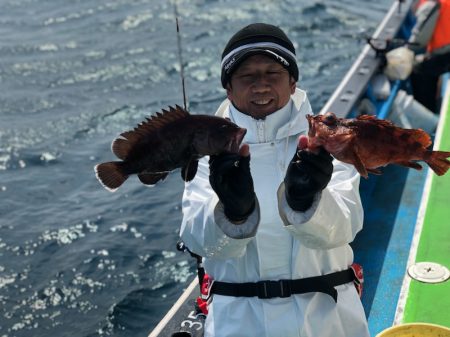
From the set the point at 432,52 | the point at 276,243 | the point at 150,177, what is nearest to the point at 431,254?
the point at 276,243

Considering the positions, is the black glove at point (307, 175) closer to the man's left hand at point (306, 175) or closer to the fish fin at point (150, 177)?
the man's left hand at point (306, 175)

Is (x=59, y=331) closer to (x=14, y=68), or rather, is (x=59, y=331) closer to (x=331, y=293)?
(x=331, y=293)

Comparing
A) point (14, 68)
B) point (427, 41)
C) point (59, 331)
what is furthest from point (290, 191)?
point (14, 68)

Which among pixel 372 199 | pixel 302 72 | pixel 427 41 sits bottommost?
pixel 302 72

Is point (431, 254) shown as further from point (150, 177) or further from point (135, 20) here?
point (135, 20)

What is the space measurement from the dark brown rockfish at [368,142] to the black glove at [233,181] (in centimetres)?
36

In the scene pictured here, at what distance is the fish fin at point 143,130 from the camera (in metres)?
3.06

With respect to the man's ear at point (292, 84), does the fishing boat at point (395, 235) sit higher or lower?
lower

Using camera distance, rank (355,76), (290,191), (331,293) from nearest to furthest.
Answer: (290,191) < (331,293) < (355,76)

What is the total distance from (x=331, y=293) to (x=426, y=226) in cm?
185

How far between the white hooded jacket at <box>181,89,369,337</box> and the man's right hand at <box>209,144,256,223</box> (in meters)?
0.13

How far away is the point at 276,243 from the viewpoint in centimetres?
329

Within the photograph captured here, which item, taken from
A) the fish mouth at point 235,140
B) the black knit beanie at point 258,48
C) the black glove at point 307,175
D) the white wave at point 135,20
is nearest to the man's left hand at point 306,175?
the black glove at point 307,175

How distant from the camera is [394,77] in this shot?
870 centimetres
